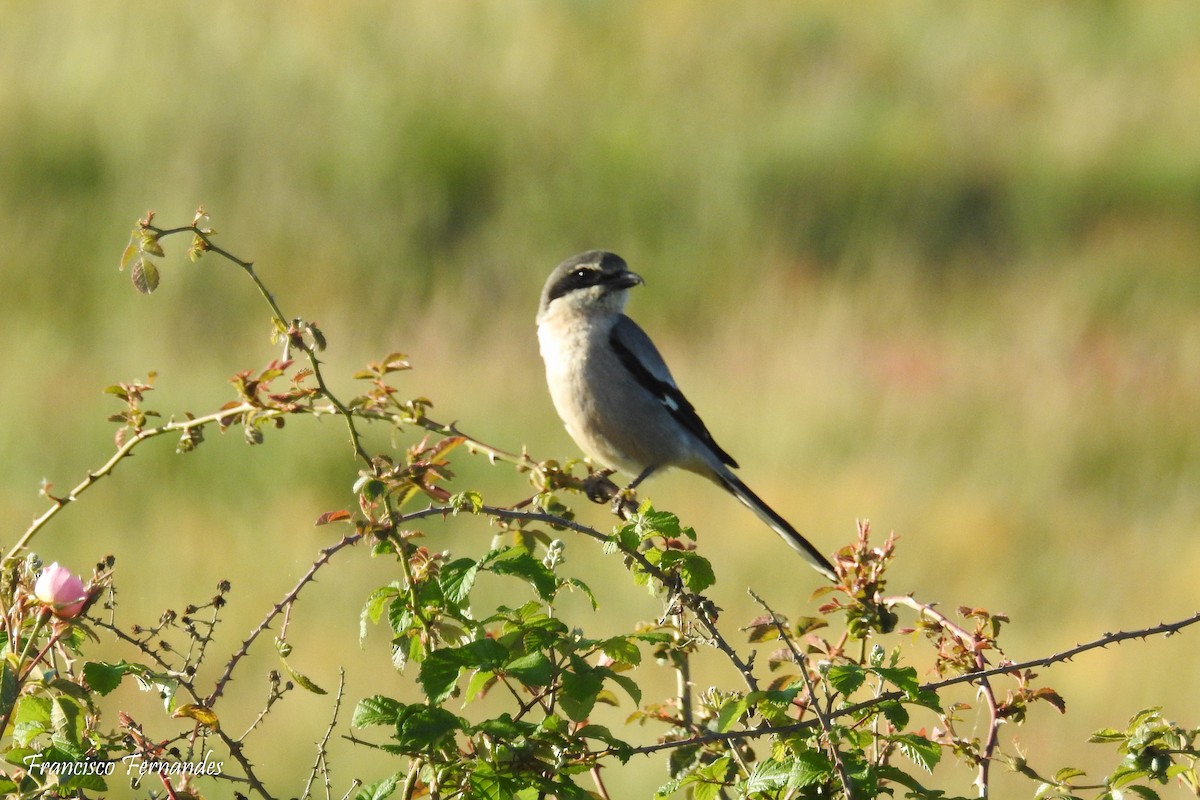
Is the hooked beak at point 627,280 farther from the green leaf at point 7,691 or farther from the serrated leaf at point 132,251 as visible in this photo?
the green leaf at point 7,691

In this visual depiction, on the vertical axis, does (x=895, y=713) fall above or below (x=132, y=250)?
below

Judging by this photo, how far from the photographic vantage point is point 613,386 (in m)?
4.20

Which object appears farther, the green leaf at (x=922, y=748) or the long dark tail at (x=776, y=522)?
the long dark tail at (x=776, y=522)

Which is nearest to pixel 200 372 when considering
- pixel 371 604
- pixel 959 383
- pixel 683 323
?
pixel 683 323

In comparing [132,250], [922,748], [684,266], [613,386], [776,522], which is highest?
[684,266]

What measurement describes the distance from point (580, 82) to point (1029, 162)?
3933 mm

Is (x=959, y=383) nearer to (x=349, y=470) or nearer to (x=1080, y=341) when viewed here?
(x=1080, y=341)

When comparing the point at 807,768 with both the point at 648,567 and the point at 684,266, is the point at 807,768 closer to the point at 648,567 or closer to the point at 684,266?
the point at 648,567

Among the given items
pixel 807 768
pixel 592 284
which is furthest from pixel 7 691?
pixel 592 284

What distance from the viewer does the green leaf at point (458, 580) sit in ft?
5.62

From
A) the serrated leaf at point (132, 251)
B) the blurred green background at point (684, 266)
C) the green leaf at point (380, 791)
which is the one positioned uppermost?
the blurred green background at point (684, 266)

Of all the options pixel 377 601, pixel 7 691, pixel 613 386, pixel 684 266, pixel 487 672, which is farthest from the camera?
pixel 684 266

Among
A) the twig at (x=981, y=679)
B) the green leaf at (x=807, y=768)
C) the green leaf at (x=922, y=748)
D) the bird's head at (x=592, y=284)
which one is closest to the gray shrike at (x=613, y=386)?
the bird's head at (x=592, y=284)

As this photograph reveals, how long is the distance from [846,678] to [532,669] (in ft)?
1.19
